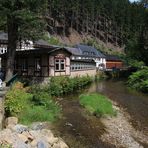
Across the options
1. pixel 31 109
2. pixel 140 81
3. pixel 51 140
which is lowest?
pixel 51 140

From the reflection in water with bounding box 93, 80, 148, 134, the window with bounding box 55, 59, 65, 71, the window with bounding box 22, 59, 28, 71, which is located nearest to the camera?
the reflection in water with bounding box 93, 80, 148, 134

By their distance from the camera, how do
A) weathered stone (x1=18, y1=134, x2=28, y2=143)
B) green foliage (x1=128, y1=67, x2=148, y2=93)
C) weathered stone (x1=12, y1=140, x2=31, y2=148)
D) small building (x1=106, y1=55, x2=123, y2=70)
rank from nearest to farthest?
1. weathered stone (x1=12, y1=140, x2=31, y2=148)
2. weathered stone (x1=18, y1=134, x2=28, y2=143)
3. green foliage (x1=128, y1=67, x2=148, y2=93)
4. small building (x1=106, y1=55, x2=123, y2=70)

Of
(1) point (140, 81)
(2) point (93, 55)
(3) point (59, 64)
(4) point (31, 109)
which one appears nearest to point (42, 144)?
(4) point (31, 109)

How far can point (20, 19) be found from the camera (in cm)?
2861

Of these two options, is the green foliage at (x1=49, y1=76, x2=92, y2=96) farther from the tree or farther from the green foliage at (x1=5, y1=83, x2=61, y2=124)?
the green foliage at (x1=5, y1=83, x2=61, y2=124)

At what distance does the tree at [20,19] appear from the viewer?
2762cm

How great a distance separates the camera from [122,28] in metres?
115

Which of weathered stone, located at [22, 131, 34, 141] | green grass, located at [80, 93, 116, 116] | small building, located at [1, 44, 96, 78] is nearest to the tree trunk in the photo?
small building, located at [1, 44, 96, 78]

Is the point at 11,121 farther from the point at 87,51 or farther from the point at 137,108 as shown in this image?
the point at 87,51

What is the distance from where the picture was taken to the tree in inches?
1088

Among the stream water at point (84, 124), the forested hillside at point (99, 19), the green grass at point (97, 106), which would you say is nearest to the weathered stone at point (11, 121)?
the stream water at point (84, 124)

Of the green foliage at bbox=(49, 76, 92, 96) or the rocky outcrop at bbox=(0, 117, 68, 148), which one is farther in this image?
the green foliage at bbox=(49, 76, 92, 96)

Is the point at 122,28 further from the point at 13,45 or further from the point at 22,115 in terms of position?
the point at 22,115

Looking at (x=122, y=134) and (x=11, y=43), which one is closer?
(x=122, y=134)
